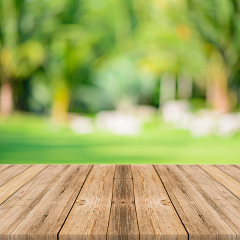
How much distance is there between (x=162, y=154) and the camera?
3.46 metres

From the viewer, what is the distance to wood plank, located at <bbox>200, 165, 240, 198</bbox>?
5.57ft

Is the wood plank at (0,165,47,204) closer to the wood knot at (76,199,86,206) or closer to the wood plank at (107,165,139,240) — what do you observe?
the wood knot at (76,199,86,206)

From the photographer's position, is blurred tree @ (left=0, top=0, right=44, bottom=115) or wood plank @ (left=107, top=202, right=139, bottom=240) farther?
blurred tree @ (left=0, top=0, right=44, bottom=115)

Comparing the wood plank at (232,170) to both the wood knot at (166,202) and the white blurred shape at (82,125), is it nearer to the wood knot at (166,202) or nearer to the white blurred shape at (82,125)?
the wood knot at (166,202)

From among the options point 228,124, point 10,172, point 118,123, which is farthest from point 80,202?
point 228,124

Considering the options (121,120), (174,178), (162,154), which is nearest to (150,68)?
(121,120)

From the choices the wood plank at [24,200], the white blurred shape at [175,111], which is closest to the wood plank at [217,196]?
the wood plank at [24,200]

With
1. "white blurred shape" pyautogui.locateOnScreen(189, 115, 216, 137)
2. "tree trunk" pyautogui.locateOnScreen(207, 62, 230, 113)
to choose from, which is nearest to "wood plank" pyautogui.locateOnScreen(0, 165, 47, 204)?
"white blurred shape" pyautogui.locateOnScreen(189, 115, 216, 137)

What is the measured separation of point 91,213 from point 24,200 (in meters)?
0.39

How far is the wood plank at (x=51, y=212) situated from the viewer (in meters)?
1.12

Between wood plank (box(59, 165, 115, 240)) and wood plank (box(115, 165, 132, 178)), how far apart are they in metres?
0.11

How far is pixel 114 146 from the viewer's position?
3498mm

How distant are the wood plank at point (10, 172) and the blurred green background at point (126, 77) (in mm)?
1178

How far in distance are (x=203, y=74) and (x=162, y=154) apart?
103 cm
